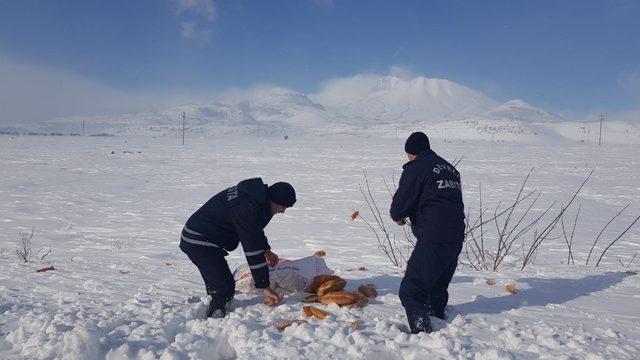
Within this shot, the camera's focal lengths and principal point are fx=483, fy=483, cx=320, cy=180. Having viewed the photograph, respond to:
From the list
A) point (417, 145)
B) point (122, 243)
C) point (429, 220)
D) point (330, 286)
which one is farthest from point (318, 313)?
point (122, 243)

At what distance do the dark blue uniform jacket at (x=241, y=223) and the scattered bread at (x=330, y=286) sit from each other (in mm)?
590

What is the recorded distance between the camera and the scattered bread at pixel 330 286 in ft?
13.6

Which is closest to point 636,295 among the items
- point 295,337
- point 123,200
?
point 295,337

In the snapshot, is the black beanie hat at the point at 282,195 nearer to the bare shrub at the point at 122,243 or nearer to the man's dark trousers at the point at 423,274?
the man's dark trousers at the point at 423,274

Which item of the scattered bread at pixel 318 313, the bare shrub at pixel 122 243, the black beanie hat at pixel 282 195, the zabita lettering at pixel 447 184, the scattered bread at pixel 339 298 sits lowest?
the bare shrub at pixel 122 243

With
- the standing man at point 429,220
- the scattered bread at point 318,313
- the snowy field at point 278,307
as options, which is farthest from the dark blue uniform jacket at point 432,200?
the scattered bread at point 318,313

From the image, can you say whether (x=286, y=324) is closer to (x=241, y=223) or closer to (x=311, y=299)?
(x=311, y=299)

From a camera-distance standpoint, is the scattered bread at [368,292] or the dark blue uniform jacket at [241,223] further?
the scattered bread at [368,292]

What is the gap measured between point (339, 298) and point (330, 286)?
0.76ft

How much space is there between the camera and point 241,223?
369 centimetres

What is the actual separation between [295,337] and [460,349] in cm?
108

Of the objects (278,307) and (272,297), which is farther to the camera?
(278,307)

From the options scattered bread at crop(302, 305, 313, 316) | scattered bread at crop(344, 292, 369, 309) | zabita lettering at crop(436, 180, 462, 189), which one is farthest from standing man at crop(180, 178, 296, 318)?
zabita lettering at crop(436, 180, 462, 189)

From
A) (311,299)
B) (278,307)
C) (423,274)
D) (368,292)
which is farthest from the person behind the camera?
(368,292)
